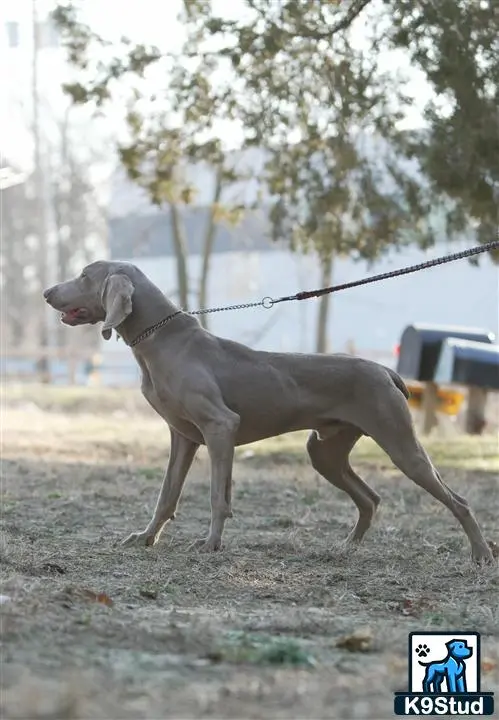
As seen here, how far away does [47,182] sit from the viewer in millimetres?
48688

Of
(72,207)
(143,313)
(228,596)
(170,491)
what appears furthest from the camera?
(72,207)

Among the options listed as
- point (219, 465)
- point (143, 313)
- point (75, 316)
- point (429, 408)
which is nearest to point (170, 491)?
point (219, 465)

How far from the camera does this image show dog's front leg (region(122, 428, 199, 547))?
23.3 ft

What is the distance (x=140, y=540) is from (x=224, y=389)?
100cm

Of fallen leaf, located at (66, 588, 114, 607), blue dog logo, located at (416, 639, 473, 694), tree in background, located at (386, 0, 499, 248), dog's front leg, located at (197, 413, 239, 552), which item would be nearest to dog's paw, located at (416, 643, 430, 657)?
blue dog logo, located at (416, 639, 473, 694)

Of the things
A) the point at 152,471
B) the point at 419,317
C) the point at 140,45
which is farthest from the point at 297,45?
the point at 419,317

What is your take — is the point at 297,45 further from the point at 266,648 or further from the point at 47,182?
the point at 47,182

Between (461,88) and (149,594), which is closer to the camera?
(149,594)

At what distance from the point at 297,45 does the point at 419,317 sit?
29.1 metres

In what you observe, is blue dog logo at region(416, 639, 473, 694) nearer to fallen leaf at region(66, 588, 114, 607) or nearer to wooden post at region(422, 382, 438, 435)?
fallen leaf at region(66, 588, 114, 607)

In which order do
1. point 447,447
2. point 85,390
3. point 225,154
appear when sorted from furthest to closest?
point 85,390, point 447,447, point 225,154

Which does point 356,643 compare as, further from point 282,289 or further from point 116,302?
point 282,289

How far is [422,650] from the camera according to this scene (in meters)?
4.10

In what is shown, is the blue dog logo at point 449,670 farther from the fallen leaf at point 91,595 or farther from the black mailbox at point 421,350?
the black mailbox at point 421,350
